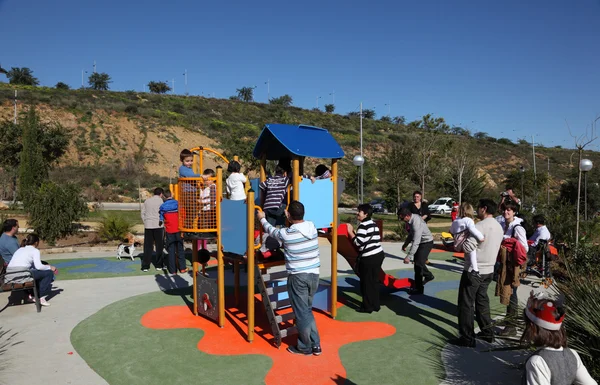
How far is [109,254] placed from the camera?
13.1 m

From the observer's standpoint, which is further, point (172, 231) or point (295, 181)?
point (172, 231)

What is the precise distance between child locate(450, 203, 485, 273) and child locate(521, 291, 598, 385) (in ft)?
9.18

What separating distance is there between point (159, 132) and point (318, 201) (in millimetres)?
53515

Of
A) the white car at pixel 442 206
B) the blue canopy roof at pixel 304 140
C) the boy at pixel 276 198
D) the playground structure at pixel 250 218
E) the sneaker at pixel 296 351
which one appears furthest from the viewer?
the white car at pixel 442 206

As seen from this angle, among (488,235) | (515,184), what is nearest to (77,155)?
(515,184)

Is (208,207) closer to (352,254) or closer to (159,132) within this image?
(352,254)

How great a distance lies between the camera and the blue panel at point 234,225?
6.18 metres

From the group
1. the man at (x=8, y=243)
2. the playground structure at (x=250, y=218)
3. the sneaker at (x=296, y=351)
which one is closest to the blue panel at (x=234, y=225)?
the playground structure at (x=250, y=218)

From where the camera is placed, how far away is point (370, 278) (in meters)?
7.28

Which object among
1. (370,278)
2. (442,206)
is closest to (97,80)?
(442,206)

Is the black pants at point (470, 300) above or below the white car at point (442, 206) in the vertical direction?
above

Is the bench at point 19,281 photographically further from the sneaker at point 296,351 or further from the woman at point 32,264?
the sneaker at point 296,351

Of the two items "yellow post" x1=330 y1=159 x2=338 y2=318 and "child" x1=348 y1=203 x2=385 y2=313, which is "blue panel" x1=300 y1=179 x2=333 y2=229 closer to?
"yellow post" x1=330 y1=159 x2=338 y2=318

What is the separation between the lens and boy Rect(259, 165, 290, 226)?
6912 mm
